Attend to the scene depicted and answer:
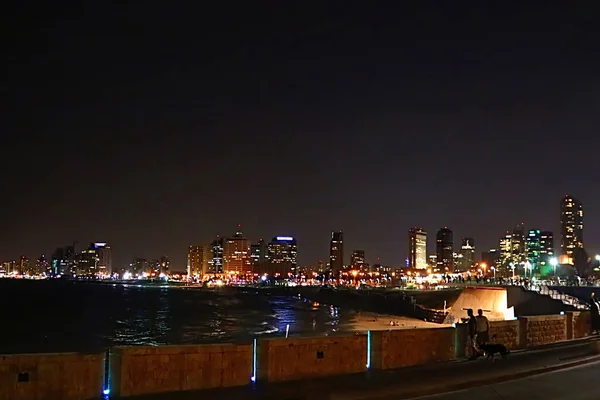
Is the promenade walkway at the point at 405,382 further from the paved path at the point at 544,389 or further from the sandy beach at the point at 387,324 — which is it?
the sandy beach at the point at 387,324

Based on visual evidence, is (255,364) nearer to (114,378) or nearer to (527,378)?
(114,378)

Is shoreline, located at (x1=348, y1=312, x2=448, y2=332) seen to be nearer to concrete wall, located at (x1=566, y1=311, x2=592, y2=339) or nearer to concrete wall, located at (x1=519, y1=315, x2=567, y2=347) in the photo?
concrete wall, located at (x1=566, y1=311, x2=592, y2=339)

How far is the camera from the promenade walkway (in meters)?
12.3

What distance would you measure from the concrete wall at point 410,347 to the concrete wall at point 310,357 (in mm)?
449

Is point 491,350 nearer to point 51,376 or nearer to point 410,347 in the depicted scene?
point 410,347

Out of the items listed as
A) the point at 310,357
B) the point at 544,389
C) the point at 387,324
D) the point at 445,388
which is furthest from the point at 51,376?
the point at 387,324

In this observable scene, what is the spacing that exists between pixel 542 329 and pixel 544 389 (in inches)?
375

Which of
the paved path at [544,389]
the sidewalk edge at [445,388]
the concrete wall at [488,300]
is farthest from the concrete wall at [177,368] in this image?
the concrete wall at [488,300]

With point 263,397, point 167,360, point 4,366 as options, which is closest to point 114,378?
point 167,360

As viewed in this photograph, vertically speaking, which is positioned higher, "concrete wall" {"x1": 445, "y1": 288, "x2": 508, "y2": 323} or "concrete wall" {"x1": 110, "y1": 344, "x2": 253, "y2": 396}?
"concrete wall" {"x1": 110, "y1": 344, "x2": 253, "y2": 396}

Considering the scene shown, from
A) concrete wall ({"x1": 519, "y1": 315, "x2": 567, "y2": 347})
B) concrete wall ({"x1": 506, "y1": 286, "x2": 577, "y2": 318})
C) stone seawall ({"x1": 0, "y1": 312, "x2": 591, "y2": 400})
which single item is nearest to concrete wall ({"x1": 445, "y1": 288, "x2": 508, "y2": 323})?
concrete wall ({"x1": 506, "y1": 286, "x2": 577, "y2": 318})

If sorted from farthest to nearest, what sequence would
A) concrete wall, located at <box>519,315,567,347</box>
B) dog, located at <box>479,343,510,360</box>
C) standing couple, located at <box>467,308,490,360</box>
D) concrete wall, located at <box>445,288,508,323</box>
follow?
1. concrete wall, located at <box>445,288,508,323</box>
2. concrete wall, located at <box>519,315,567,347</box>
3. standing couple, located at <box>467,308,490,360</box>
4. dog, located at <box>479,343,510,360</box>

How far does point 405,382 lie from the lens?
1410cm

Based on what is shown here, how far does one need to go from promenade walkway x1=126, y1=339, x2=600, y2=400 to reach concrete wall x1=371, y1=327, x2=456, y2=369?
380 millimetres
